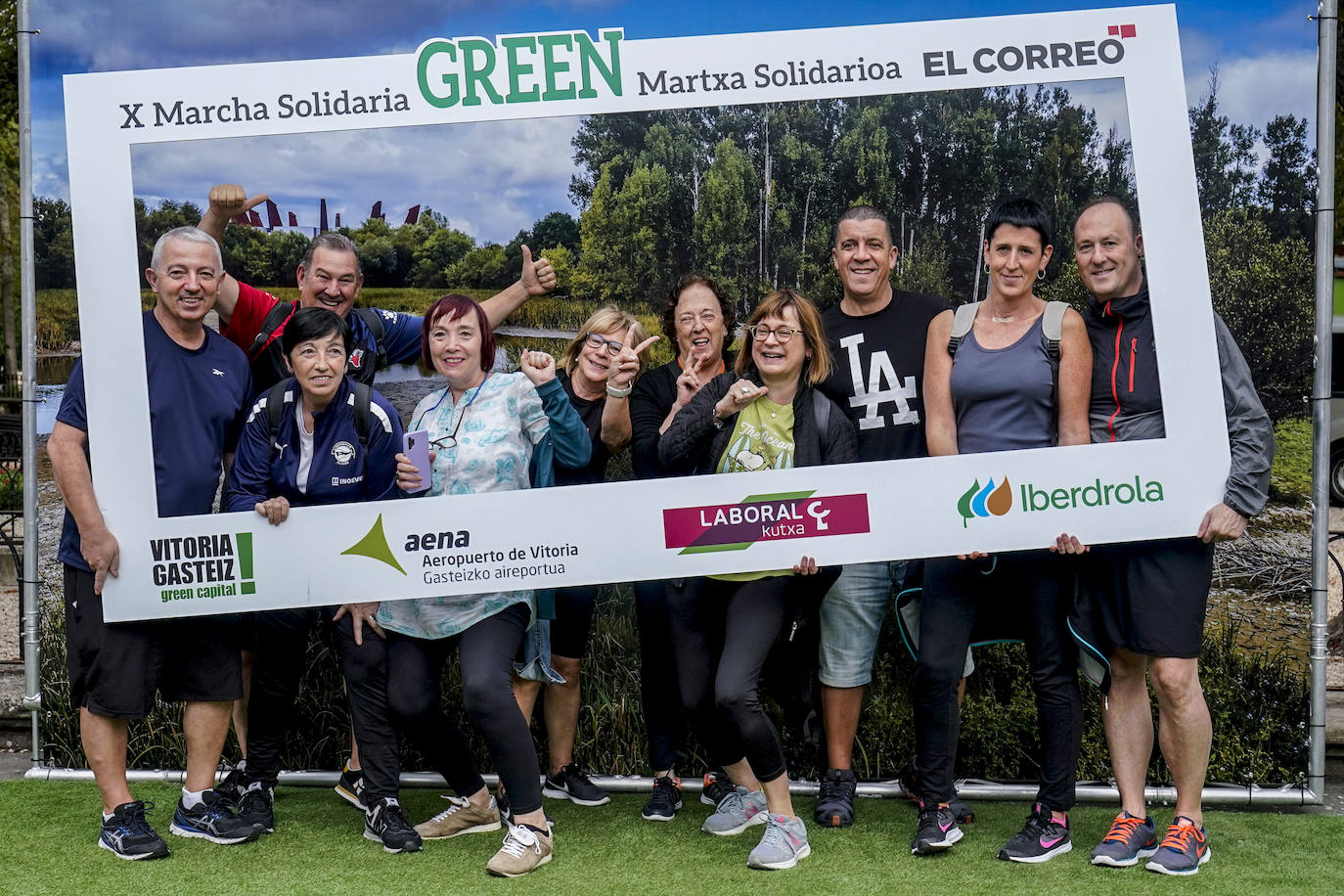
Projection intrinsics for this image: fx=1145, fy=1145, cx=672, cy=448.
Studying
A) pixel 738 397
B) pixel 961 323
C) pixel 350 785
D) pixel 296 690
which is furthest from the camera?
pixel 350 785

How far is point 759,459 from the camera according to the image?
153 inches

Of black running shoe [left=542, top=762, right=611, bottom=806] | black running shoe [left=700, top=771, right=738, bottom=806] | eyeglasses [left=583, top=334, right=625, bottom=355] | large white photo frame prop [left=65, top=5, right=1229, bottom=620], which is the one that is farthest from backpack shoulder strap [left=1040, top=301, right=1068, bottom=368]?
black running shoe [left=542, top=762, right=611, bottom=806]

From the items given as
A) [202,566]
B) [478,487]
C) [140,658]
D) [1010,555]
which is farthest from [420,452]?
[1010,555]

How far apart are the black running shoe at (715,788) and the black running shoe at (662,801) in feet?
0.41

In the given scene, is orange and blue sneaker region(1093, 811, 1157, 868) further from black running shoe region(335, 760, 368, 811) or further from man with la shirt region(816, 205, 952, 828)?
black running shoe region(335, 760, 368, 811)

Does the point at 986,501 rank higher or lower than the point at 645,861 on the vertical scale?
higher

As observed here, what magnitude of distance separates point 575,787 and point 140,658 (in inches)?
65.5

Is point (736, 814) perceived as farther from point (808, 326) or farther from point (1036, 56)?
point (1036, 56)

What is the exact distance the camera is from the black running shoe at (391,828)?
3.92m

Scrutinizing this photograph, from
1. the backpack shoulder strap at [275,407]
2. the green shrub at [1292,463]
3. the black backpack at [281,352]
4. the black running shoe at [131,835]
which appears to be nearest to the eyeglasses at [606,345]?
the black backpack at [281,352]

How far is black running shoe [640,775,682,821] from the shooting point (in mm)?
4262

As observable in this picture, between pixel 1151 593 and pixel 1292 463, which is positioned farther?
pixel 1292 463

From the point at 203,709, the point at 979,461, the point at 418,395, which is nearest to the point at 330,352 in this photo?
the point at 418,395

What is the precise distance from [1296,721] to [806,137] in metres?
2.96
